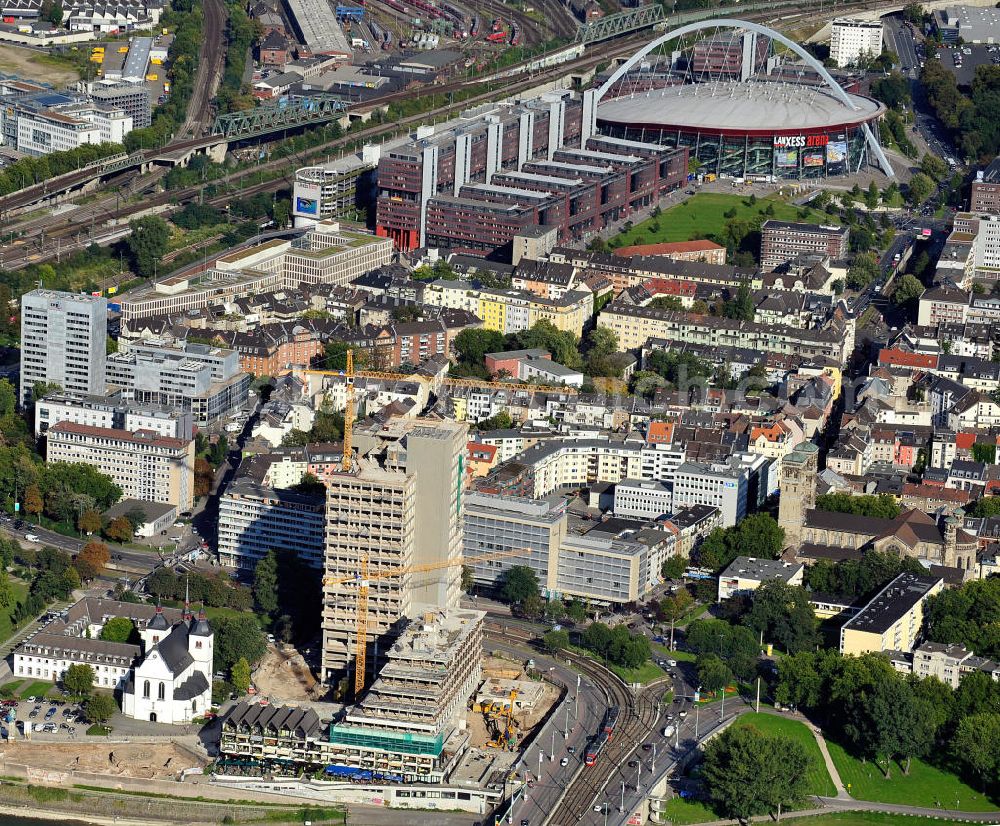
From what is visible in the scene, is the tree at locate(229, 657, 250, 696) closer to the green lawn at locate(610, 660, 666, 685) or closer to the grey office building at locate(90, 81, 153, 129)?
the green lawn at locate(610, 660, 666, 685)

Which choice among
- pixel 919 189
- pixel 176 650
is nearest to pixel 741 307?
pixel 919 189

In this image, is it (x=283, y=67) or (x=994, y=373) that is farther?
(x=283, y=67)

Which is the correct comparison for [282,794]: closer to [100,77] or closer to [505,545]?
[505,545]

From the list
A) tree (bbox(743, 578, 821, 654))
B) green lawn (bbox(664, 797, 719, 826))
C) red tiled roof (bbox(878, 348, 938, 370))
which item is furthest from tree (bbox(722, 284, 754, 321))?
green lawn (bbox(664, 797, 719, 826))

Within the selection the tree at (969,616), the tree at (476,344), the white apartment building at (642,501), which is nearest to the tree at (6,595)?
the white apartment building at (642,501)

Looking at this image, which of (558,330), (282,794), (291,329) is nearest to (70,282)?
(291,329)

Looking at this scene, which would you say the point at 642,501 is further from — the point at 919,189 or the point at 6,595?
the point at 919,189
